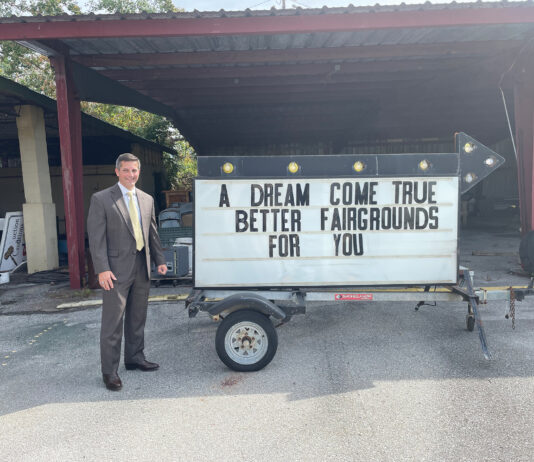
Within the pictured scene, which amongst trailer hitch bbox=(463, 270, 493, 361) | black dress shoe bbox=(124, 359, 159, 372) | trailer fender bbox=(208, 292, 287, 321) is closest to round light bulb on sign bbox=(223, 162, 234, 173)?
trailer fender bbox=(208, 292, 287, 321)

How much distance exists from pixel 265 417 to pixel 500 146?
24.8 metres

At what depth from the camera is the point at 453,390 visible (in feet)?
12.1

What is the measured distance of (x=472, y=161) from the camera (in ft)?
14.3

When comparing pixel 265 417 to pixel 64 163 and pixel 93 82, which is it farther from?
pixel 93 82

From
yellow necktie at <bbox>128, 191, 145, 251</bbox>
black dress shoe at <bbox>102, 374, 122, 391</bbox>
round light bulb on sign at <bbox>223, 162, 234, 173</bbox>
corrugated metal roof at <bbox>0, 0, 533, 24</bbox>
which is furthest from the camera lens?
corrugated metal roof at <bbox>0, 0, 533, 24</bbox>

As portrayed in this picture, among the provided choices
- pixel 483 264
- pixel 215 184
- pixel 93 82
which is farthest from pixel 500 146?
pixel 215 184

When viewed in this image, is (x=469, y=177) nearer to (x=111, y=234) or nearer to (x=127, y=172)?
(x=127, y=172)

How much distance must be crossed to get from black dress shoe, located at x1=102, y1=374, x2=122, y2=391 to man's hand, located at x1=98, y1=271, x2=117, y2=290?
883mm

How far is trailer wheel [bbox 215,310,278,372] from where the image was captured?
13.6 ft

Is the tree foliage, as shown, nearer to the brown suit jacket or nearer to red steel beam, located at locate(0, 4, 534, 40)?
red steel beam, located at locate(0, 4, 534, 40)

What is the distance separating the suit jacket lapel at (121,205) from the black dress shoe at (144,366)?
56.7 inches

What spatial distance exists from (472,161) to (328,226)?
5.66 feet

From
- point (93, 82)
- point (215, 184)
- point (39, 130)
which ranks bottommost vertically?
point (215, 184)

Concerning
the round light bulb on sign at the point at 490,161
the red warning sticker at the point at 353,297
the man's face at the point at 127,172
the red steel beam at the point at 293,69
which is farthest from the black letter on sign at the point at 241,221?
the red steel beam at the point at 293,69
